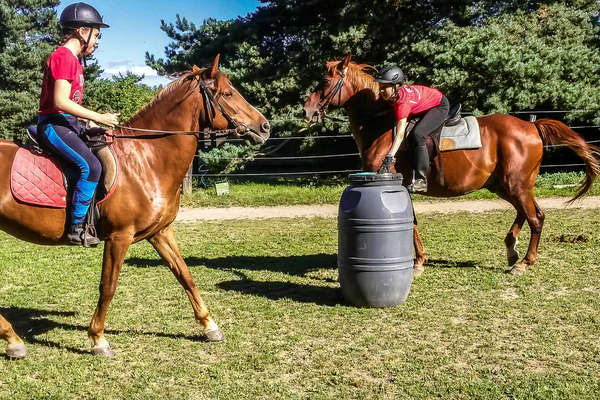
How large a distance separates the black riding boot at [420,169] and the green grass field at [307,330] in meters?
1.08

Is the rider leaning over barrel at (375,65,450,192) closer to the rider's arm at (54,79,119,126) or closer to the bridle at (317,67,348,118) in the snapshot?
the bridle at (317,67,348,118)

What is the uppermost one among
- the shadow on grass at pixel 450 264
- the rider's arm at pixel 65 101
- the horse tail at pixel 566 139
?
the rider's arm at pixel 65 101

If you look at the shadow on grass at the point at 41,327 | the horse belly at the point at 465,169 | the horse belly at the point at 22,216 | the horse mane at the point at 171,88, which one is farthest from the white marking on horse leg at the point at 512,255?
the horse belly at the point at 22,216

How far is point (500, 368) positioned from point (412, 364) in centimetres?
63

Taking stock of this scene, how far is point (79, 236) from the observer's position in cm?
440

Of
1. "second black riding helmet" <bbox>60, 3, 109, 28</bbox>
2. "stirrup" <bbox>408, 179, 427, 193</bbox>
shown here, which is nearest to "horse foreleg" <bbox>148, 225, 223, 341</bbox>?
"second black riding helmet" <bbox>60, 3, 109, 28</bbox>

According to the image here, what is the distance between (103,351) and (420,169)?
412 centimetres

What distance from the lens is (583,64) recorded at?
15.2 m

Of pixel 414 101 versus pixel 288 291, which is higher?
pixel 414 101

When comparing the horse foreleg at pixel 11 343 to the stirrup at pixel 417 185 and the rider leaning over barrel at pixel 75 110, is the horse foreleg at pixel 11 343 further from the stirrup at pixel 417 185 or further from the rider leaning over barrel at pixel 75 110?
the stirrup at pixel 417 185

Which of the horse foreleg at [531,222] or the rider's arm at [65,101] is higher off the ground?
the rider's arm at [65,101]

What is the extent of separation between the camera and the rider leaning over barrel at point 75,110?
4.11m

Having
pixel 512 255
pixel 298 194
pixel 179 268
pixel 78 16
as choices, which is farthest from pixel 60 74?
pixel 298 194

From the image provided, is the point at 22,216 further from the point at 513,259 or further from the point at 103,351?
the point at 513,259
